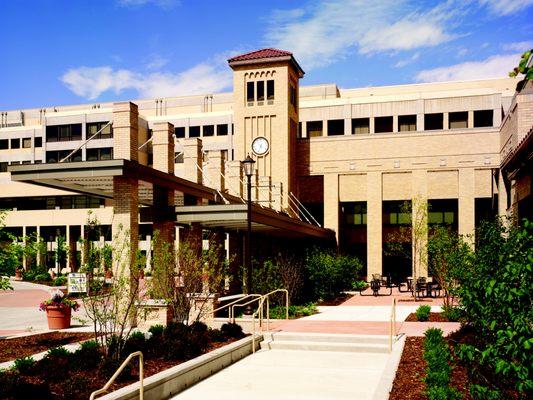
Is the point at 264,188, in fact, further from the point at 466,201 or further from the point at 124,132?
the point at 124,132

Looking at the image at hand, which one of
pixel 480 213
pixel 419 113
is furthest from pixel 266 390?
pixel 419 113

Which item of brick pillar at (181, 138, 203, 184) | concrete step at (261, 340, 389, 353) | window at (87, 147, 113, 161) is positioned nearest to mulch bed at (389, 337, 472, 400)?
concrete step at (261, 340, 389, 353)

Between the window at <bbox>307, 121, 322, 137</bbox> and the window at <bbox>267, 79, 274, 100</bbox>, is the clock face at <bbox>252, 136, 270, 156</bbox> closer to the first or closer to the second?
the window at <bbox>267, 79, 274, 100</bbox>

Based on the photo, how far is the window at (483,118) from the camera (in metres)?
50.7

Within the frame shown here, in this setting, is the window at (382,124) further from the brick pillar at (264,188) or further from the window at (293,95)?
the brick pillar at (264,188)

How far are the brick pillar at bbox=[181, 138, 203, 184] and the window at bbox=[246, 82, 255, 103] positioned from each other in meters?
17.2

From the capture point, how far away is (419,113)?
5109cm

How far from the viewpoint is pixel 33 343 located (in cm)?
1617

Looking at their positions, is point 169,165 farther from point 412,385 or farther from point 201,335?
point 412,385

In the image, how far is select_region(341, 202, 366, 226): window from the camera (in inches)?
1849

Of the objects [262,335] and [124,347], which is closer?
[124,347]

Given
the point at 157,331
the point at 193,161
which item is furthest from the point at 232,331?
the point at 193,161

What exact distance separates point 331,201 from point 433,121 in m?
14.3

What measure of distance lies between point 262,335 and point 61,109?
255ft
